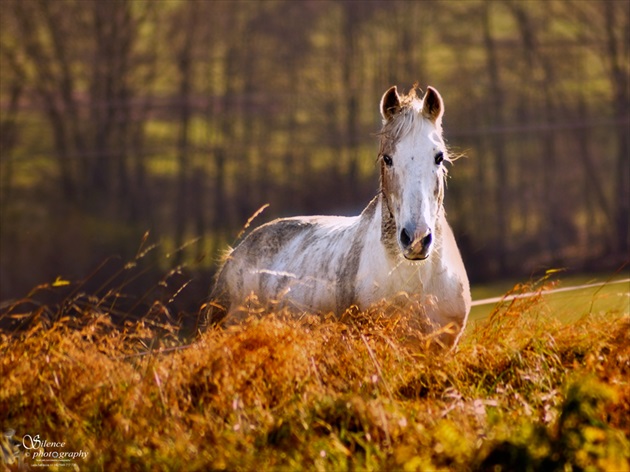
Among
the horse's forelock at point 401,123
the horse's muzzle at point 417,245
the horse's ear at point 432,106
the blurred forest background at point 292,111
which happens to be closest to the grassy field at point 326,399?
the horse's muzzle at point 417,245

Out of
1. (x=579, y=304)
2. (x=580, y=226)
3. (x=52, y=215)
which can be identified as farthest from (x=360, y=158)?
(x=579, y=304)

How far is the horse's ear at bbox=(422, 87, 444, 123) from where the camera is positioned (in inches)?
245

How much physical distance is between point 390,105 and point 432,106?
0.95 ft

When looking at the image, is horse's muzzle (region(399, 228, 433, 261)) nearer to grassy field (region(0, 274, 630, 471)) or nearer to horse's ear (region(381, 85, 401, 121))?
grassy field (region(0, 274, 630, 471))

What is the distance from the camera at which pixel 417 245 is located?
565 centimetres

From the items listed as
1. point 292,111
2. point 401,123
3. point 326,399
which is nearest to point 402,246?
point 401,123

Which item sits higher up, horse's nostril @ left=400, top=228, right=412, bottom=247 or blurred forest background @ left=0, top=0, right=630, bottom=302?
horse's nostril @ left=400, top=228, right=412, bottom=247

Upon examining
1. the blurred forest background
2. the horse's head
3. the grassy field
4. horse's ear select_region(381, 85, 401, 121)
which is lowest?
the blurred forest background

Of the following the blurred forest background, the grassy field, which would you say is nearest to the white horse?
the grassy field

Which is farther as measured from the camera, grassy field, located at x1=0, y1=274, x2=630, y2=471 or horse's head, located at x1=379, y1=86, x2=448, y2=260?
horse's head, located at x1=379, y1=86, x2=448, y2=260

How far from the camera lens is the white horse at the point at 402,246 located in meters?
5.88

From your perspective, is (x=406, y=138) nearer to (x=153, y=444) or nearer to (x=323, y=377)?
(x=323, y=377)

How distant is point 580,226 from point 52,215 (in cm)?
1550

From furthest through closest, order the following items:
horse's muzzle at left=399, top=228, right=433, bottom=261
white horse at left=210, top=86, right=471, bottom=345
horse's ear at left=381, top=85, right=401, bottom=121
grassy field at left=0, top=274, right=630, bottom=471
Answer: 1. horse's ear at left=381, top=85, right=401, bottom=121
2. white horse at left=210, top=86, right=471, bottom=345
3. horse's muzzle at left=399, top=228, right=433, bottom=261
4. grassy field at left=0, top=274, right=630, bottom=471
